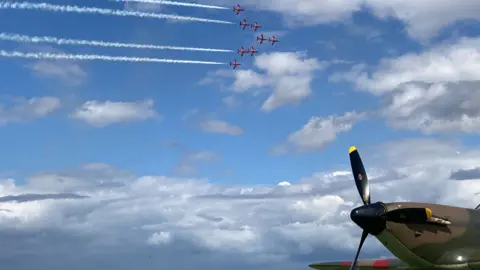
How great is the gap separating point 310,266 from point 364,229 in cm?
1260

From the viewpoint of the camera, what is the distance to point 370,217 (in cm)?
3269

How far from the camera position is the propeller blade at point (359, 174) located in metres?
36.6

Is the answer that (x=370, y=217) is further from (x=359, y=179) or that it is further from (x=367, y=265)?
(x=367, y=265)

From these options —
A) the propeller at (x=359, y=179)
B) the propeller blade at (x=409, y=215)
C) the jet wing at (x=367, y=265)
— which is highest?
the propeller at (x=359, y=179)

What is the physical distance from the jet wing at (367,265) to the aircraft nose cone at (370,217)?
399 centimetres

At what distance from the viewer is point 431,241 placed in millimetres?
32594

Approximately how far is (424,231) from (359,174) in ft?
21.7

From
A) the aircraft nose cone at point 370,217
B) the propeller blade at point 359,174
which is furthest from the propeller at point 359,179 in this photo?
the aircraft nose cone at point 370,217

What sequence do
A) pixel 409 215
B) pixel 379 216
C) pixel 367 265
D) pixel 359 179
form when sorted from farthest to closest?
pixel 367 265 < pixel 359 179 < pixel 379 216 < pixel 409 215

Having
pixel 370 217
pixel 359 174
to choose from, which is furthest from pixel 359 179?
pixel 370 217

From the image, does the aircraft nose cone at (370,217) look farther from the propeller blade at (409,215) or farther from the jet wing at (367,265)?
the jet wing at (367,265)

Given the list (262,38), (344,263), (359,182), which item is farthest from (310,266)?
(262,38)

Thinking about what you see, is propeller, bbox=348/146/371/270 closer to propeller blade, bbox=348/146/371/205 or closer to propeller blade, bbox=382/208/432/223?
propeller blade, bbox=348/146/371/205

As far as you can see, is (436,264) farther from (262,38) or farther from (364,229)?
(262,38)
